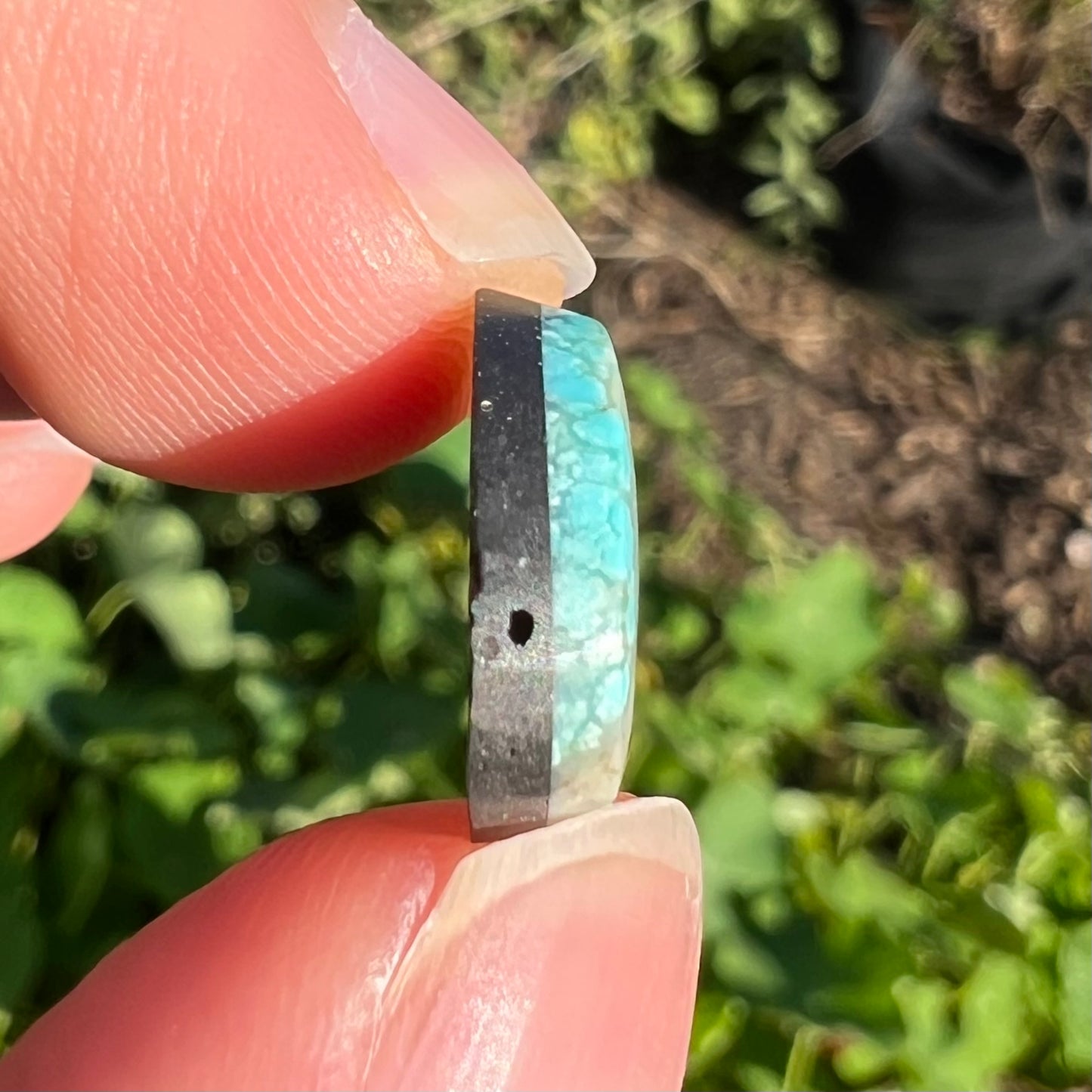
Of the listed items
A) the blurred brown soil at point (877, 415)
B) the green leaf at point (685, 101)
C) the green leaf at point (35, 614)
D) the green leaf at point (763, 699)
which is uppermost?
the green leaf at point (35, 614)

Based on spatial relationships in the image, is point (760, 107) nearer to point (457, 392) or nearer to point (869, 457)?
point (869, 457)

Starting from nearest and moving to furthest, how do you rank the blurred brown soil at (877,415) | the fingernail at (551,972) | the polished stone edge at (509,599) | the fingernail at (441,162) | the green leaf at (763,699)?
the polished stone edge at (509,599) → the fingernail at (551,972) → the fingernail at (441,162) → the green leaf at (763,699) → the blurred brown soil at (877,415)

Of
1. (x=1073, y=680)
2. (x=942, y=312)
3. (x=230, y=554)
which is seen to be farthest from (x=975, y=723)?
(x=230, y=554)

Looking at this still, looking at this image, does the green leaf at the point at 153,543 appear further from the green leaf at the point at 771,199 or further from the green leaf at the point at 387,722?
the green leaf at the point at 771,199

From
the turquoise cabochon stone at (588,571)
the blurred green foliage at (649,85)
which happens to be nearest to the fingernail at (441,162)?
the turquoise cabochon stone at (588,571)

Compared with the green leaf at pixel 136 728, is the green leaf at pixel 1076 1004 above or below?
below

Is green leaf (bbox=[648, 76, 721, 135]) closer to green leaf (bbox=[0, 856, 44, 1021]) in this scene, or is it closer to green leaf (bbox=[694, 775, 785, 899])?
green leaf (bbox=[694, 775, 785, 899])
